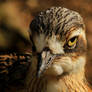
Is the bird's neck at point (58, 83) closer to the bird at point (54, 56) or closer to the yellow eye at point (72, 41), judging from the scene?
the bird at point (54, 56)

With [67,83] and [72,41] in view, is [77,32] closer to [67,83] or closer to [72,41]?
[72,41]

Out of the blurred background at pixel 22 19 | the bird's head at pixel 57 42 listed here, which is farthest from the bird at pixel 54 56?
the blurred background at pixel 22 19

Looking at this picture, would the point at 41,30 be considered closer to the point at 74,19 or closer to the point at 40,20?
the point at 40,20

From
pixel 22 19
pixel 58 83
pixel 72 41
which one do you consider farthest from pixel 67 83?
pixel 22 19

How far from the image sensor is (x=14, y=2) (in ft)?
13.8

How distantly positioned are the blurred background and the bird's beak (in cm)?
126

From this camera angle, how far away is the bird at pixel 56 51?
6.49 feet

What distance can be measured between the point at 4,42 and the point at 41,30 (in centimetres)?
158

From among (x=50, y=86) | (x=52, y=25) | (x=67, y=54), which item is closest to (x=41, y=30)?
(x=52, y=25)

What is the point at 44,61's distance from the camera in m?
1.95

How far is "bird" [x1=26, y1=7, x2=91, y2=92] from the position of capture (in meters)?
1.98

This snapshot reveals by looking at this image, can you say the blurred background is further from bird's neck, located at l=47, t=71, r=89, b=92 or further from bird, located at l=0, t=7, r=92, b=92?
bird, located at l=0, t=7, r=92, b=92

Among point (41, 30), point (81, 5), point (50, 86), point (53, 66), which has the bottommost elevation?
point (50, 86)

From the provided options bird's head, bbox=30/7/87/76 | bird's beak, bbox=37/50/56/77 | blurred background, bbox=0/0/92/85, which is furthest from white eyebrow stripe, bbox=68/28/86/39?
blurred background, bbox=0/0/92/85
